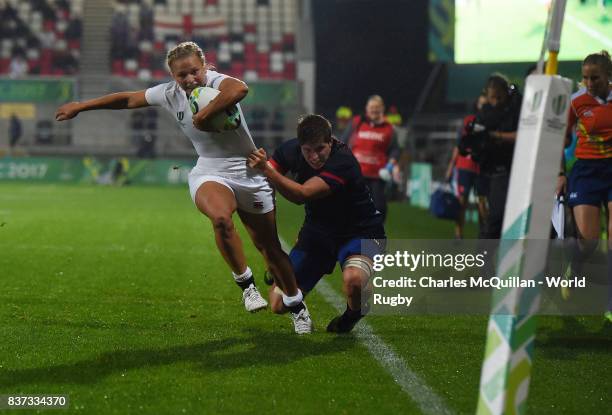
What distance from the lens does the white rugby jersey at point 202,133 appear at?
7.29 metres

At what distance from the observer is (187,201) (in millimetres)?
25531

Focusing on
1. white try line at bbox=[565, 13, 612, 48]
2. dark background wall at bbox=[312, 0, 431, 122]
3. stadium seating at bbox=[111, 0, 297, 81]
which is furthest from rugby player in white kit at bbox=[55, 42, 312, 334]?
stadium seating at bbox=[111, 0, 297, 81]

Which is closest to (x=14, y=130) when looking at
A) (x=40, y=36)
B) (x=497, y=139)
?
(x=40, y=36)

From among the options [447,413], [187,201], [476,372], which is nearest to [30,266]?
[476,372]

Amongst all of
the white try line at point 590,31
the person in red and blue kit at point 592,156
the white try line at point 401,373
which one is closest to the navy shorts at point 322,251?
the white try line at point 401,373

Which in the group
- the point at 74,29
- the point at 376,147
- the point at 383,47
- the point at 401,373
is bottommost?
the point at 74,29

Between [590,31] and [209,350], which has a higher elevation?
[590,31]

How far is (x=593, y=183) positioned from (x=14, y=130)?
3077 centimetres

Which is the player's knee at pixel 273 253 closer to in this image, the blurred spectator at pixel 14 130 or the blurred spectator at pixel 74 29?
the blurred spectator at pixel 14 130

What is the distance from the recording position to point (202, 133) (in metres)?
7.27

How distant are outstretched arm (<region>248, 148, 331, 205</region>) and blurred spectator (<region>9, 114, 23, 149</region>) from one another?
31235 millimetres

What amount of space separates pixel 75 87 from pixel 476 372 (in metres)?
32.0

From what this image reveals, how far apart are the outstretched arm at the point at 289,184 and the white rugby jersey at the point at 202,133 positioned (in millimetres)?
761

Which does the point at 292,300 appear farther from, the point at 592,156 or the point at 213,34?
the point at 213,34
